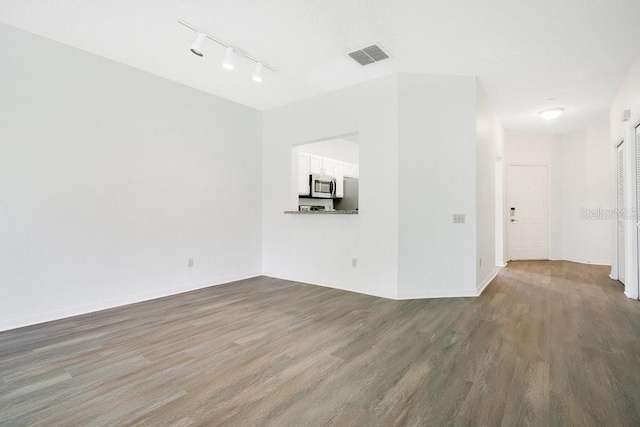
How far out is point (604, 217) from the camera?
6027 millimetres

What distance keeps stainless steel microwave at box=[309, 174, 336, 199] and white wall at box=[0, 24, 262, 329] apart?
A: 1458 millimetres

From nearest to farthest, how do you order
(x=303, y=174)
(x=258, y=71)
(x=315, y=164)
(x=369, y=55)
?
(x=369, y=55), (x=258, y=71), (x=303, y=174), (x=315, y=164)

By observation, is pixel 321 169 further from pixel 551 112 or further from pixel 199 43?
pixel 551 112

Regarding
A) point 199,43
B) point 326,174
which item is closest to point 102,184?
point 199,43

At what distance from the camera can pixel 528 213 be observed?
6562 millimetres

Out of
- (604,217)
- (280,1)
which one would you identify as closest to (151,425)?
(280,1)

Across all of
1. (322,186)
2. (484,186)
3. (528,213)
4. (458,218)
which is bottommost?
(458,218)

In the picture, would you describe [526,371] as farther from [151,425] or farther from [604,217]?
[604,217]

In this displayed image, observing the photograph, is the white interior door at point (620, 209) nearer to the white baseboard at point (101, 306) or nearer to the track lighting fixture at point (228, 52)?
the track lighting fixture at point (228, 52)

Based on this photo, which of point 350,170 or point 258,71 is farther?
point 350,170

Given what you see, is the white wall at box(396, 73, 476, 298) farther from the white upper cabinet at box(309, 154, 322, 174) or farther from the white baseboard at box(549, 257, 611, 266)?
the white baseboard at box(549, 257, 611, 266)

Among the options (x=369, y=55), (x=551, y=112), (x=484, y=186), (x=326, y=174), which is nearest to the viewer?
(x=369, y=55)

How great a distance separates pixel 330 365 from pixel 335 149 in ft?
15.6

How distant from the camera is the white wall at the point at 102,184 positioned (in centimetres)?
274
